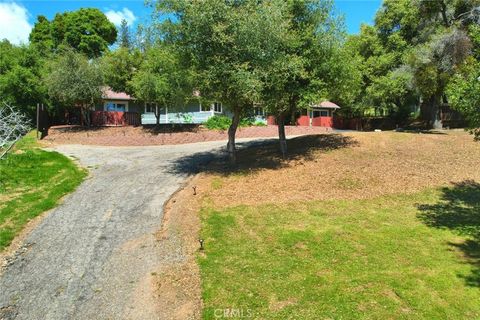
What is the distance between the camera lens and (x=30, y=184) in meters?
14.1

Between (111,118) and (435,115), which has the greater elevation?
(435,115)

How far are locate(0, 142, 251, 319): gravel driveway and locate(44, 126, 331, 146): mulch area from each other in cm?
1010

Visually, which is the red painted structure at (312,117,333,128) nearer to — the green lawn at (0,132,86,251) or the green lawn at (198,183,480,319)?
the green lawn at (0,132,86,251)

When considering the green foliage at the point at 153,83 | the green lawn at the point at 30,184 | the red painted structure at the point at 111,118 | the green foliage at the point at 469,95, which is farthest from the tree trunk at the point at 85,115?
the green foliage at the point at 469,95

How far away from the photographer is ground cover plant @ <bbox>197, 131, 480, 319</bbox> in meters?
6.86

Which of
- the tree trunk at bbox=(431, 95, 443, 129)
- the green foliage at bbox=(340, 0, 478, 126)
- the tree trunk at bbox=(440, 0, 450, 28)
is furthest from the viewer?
the tree trunk at bbox=(431, 95, 443, 129)

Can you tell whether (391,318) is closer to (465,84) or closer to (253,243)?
(253,243)

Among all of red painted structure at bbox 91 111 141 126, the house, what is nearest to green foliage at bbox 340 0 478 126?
the house

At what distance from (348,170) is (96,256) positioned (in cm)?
961

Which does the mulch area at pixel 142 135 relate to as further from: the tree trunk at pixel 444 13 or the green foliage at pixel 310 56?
the tree trunk at pixel 444 13

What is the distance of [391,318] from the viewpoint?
633 cm

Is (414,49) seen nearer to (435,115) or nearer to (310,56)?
(435,115)

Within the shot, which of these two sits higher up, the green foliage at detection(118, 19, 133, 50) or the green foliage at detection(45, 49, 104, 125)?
the green foliage at detection(118, 19, 133, 50)

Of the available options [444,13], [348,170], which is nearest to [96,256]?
[348,170]
